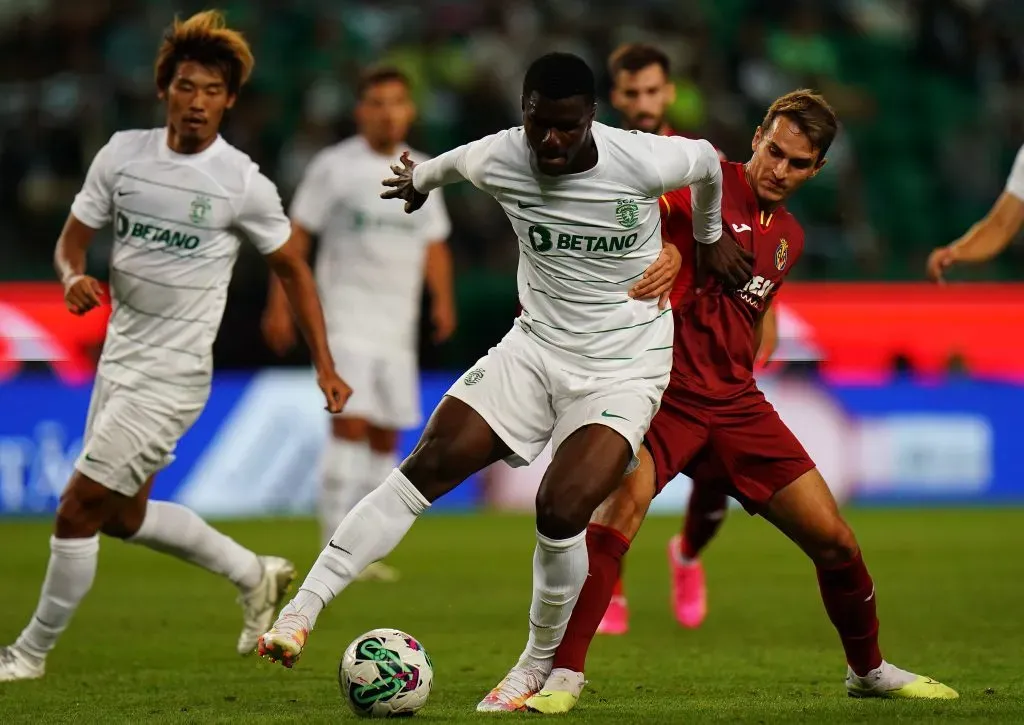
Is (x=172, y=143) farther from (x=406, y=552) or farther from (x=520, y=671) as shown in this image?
(x=406, y=552)

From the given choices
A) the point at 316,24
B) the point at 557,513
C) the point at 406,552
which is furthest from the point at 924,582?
the point at 316,24

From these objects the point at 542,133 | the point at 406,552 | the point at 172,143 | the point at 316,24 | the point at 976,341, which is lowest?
the point at 406,552

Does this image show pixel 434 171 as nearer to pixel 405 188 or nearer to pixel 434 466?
pixel 405 188

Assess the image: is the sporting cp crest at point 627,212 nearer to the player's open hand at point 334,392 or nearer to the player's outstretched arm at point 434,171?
the player's outstretched arm at point 434,171

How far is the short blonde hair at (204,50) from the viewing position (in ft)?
20.4

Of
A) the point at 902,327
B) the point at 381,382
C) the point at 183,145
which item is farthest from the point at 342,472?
the point at 902,327

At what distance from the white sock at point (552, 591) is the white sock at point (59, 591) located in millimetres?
1820

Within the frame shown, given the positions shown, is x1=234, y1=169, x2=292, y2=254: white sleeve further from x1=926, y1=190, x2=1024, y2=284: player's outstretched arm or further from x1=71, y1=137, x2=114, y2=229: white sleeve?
x1=926, y1=190, x2=1024, y2=284: player's outstretched arm

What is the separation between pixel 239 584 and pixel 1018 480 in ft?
26.9

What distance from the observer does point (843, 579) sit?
5.38 m

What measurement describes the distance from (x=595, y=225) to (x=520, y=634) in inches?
105

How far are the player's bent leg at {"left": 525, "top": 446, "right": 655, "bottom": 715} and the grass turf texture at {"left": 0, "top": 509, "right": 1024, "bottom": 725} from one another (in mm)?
113

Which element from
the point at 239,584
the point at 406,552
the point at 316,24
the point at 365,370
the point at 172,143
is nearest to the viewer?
the point at 172,143

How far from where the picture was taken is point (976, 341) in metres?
13.8
